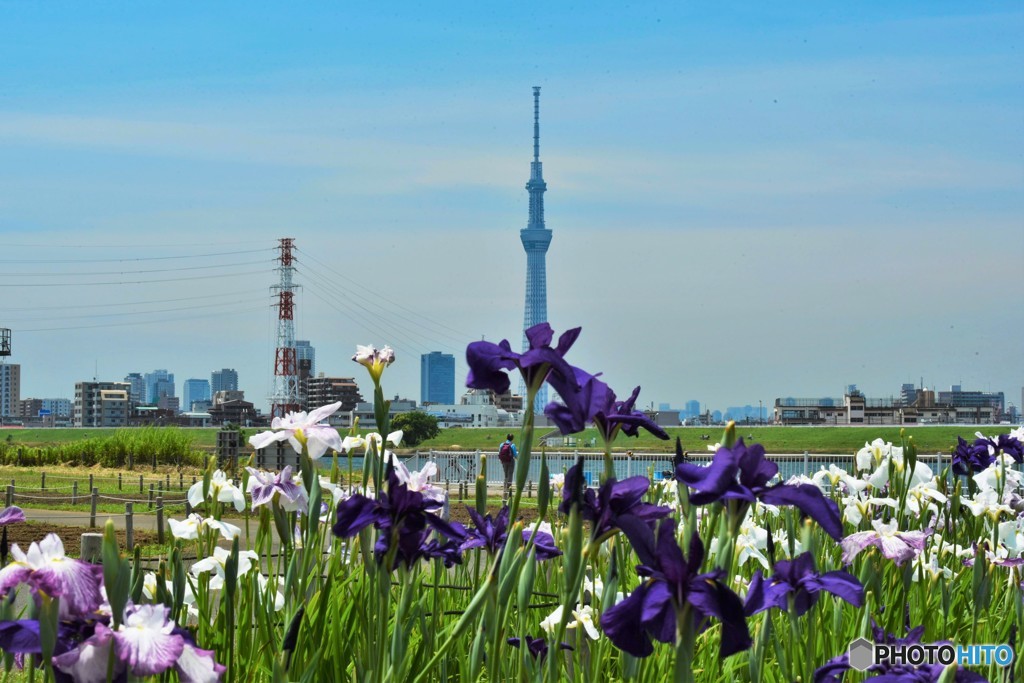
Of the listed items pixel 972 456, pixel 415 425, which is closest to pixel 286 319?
pixel 415 425

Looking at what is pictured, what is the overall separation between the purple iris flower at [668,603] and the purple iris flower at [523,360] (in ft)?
1.64

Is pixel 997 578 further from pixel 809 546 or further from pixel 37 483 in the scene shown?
pixel 37 483

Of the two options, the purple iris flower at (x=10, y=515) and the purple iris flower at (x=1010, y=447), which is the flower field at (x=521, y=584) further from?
the purple iris flower at (x=1010, y=447)

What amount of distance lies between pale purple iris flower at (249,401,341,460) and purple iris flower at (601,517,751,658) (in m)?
1.12

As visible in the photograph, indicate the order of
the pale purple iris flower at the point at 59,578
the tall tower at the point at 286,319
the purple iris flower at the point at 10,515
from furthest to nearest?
the tall tower at the point at 286,319 < the purple iris flower at the point at 10,515 < the pale purple iris flower at the point at 59,578

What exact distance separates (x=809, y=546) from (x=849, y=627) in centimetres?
187

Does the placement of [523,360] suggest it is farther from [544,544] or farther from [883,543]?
[883,543]

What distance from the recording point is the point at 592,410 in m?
2.29

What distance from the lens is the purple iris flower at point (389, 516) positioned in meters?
2.40

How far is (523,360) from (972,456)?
14.9 ft

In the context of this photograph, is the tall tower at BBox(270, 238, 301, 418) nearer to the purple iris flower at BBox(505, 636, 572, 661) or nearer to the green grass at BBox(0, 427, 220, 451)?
the green grass at BBox(0, 427, 220, 451)

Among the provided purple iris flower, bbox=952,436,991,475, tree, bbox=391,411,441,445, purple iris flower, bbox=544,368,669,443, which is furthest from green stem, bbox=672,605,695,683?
tree, bbox=391,411,441,445

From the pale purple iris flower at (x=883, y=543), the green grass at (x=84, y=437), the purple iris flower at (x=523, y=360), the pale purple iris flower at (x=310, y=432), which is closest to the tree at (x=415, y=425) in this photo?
the green grass at (x=84, y=437)

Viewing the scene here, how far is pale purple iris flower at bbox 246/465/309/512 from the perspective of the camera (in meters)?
2.86
